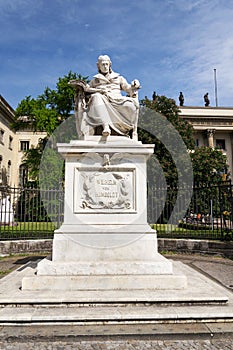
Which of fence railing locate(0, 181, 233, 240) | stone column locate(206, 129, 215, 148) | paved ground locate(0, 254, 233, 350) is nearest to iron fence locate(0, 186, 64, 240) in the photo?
fence railing locate(0, 181, 233, 240)

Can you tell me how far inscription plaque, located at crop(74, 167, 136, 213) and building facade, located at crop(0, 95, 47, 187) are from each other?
1144 inches

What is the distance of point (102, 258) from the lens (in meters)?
4.52

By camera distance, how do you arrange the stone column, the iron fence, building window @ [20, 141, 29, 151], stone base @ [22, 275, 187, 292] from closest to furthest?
stone base @ [22, 275, 187, 292] < the iron fence < building window @ [20, 141, 29, 151] < the stone column

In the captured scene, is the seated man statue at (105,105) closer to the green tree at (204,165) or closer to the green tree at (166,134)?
the green tree at (166,134)

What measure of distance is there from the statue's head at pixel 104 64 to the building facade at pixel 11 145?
28.6m

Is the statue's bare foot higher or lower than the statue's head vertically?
lower

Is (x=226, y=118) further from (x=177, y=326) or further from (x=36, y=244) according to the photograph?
(x=177, y=326)

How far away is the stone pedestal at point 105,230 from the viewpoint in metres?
4.10

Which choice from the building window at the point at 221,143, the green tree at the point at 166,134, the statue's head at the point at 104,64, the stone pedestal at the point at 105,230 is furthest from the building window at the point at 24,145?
the stone pedestal at the point at 105,230

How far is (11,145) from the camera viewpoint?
3800 centimetres

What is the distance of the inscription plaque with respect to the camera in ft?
15.9

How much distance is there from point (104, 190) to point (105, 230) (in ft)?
2.25

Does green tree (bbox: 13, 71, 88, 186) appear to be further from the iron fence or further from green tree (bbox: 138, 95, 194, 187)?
the iron fence

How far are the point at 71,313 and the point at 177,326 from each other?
1217 millimetres
